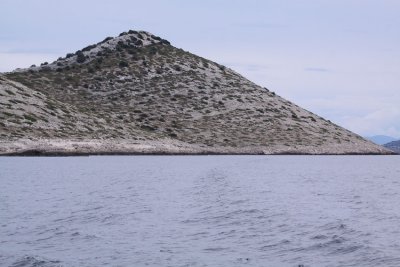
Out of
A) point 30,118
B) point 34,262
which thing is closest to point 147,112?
point 30,118

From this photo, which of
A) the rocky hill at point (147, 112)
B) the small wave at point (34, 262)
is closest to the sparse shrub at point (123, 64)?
the rocky hill at point (147, 112)

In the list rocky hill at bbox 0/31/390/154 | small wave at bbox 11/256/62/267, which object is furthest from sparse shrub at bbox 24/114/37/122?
small wave at bbox 11/256/62/267

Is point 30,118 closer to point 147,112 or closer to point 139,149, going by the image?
point 139,149

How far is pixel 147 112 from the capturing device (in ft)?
534

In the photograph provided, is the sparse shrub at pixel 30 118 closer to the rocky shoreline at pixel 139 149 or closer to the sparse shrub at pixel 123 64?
the rocky shoreline at pixel 139 149

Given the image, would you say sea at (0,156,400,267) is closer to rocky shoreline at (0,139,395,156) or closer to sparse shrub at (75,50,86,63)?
rocky shoreline at (0,139,395,156)

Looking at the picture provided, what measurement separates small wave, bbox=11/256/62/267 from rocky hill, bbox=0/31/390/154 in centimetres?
8334

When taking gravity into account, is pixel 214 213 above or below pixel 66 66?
below

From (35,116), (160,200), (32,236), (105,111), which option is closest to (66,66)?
(105,111)

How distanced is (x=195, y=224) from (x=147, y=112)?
419 feet

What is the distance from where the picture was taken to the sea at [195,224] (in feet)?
87.5

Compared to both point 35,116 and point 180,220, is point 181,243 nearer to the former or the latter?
point 180,220

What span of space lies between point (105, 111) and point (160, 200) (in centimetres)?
11146

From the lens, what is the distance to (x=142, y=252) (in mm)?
27656
